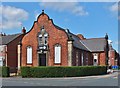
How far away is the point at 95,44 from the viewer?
184ft

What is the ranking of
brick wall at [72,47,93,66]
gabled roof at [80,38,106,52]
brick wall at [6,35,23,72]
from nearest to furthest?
1. brick wall at [72,47,93,66]
2. brick wall at [6,35,23,72]
3. gabled roof at [80,38,106,52]

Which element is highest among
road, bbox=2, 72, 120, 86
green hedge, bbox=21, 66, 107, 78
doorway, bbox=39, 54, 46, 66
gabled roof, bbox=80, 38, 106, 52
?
gabled roof, bbox=80, 38, 106, 52

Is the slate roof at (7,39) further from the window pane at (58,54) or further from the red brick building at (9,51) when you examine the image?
the window pane at (58,54)

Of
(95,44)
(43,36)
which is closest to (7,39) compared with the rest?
(43,36)

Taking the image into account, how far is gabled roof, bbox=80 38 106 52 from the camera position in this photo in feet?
176

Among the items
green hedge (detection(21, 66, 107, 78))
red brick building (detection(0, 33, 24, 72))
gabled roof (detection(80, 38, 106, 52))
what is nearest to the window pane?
green hedge (detection(21, 66, 107, 78))

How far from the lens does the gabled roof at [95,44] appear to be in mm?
53662

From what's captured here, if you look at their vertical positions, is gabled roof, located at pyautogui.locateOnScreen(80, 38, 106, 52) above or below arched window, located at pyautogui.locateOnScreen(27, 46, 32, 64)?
above

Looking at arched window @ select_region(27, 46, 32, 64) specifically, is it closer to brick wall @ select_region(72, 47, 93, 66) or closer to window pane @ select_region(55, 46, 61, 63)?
window pane @ select_region(55, 46, 61, 63)

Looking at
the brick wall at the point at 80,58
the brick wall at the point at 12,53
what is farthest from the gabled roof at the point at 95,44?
the brick wall at the point at 12,53

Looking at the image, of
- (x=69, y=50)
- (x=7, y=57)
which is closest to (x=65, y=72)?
(x=69, y=50)

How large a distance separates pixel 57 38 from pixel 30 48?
18.4ft

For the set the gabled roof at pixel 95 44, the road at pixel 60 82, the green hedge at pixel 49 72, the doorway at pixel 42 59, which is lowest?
the road at pixel 60 82

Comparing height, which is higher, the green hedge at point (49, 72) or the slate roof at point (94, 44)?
the slate roof at point (94, 44)
